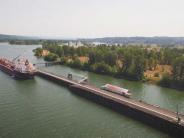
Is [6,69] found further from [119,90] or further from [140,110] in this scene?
[140,110]

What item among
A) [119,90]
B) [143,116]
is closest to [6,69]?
[119,90]

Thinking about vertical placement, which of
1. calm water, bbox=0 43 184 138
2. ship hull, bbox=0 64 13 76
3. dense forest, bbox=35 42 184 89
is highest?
dense forest, bbox=35 42 184 89

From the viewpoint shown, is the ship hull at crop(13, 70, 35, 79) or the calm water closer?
the calm water

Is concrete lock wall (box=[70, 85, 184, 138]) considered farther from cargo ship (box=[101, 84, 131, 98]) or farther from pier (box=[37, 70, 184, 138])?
cargo ship (box=[101, 84, 131, 98])

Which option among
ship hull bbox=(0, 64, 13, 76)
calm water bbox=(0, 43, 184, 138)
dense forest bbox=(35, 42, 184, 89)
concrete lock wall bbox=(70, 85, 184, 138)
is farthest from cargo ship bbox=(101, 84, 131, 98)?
ship hull bbox=(0, 64, 13, 76)

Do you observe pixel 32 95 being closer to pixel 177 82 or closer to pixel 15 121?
pixel 15 121

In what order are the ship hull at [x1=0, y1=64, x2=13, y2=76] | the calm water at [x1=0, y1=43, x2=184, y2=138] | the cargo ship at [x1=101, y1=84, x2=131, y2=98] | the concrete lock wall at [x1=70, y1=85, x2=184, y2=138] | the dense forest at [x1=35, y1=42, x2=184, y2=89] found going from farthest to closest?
the ship hull at [x1=0, y1=64, x2=13, y2=76] < the dense forest at [x1=35, y1=42, x2=184, y2=89] < the cargo ship at [x1=101, y1=84, x2=131, y2=98] < the concrete lock wall at [x1=70, y1=85, x2=184, y2=138] < the calm water at [x1=0, y1=43, x2=184, y2=138]
